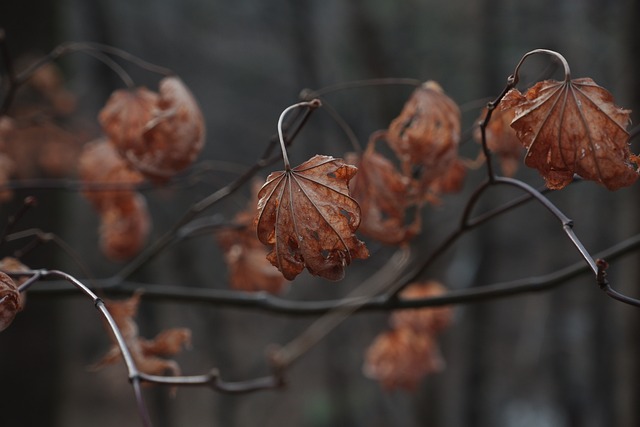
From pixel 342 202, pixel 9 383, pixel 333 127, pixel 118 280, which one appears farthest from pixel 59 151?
pixel 342 202

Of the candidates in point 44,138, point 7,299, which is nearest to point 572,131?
point 7,299

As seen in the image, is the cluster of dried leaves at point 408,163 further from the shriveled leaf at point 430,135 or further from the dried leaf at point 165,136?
the dried leaf at point 165,136

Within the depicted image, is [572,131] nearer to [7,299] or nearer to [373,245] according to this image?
[7,299]

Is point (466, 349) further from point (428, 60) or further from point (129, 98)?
point (129, 98)

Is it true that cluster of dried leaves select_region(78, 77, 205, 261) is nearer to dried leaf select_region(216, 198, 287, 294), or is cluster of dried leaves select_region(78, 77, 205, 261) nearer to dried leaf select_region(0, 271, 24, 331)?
dried leaf select_region(216, 198, 287, 294)

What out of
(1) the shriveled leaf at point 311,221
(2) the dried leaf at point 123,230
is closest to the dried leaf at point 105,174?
(2) the dried leaf at point 123,230
